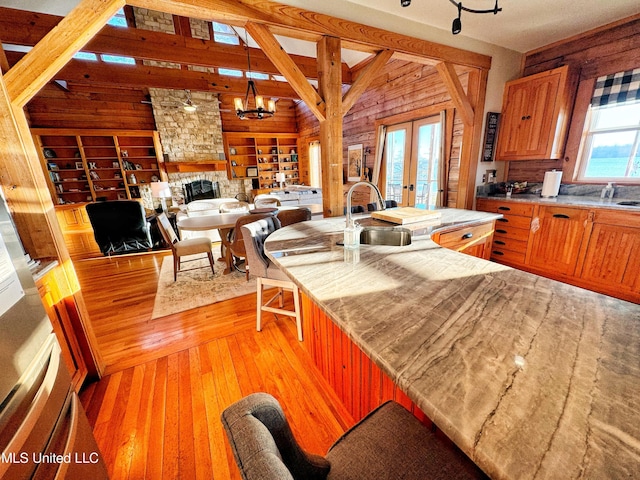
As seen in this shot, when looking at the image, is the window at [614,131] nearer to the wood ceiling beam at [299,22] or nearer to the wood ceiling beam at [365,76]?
the wood ceiling beam at [299,22]

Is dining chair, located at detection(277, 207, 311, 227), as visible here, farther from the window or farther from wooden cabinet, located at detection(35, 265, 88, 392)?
the window

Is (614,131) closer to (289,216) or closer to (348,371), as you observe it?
(289,216)

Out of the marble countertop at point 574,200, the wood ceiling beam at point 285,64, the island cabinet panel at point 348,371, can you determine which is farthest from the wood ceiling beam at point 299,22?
the island cabinet panel at point 348,371

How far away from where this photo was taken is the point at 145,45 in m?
3.35

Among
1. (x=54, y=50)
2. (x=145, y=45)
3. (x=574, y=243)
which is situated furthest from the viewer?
(x=145, y=45)

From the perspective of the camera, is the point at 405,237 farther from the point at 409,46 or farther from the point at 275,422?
the point at 409,46

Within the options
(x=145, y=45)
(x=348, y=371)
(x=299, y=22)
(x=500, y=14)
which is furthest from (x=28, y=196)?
(x=500, y=14)

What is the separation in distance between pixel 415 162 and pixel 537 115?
1.68 m

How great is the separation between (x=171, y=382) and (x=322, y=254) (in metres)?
1.49

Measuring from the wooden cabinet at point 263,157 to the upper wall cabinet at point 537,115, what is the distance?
7.29 meters

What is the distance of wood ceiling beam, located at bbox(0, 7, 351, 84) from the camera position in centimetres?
231

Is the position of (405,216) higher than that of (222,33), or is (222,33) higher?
(222,33)

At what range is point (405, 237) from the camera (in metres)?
1.61

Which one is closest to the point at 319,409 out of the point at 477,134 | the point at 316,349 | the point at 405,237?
the point at 316,349
